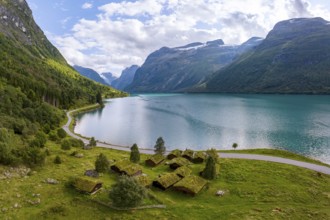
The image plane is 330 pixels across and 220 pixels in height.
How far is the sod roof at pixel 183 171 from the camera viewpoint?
64062 millimetres

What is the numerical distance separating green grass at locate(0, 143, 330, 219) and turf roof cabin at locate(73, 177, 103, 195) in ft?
3.24

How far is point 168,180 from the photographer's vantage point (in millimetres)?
59875

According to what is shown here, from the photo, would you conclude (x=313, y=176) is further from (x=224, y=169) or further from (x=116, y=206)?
(x=116, y=206)

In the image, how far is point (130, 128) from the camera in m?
152

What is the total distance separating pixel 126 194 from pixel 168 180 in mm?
13705

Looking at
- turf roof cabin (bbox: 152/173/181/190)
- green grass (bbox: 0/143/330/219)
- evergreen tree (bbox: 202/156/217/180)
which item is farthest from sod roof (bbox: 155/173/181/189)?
evergreen tree (bbox: 202/156/217/180)

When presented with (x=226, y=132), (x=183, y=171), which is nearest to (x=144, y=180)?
(x=183, y=171)

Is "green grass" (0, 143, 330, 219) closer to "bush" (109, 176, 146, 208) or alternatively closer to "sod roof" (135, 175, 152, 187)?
"bush" (109, 176, 146, 208)

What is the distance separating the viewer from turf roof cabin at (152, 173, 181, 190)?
2308 inches

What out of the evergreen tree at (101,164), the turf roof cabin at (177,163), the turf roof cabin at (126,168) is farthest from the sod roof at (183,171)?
the evergreen tree at (101,164)

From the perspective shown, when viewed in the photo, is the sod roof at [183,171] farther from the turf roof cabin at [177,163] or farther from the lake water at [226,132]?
the lake water at [226,132]

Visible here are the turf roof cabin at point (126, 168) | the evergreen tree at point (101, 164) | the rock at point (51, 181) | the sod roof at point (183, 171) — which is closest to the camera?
the rock at point (51, 181)

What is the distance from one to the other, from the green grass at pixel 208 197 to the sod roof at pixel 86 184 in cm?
119

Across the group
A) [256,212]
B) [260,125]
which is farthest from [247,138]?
[256,212]
